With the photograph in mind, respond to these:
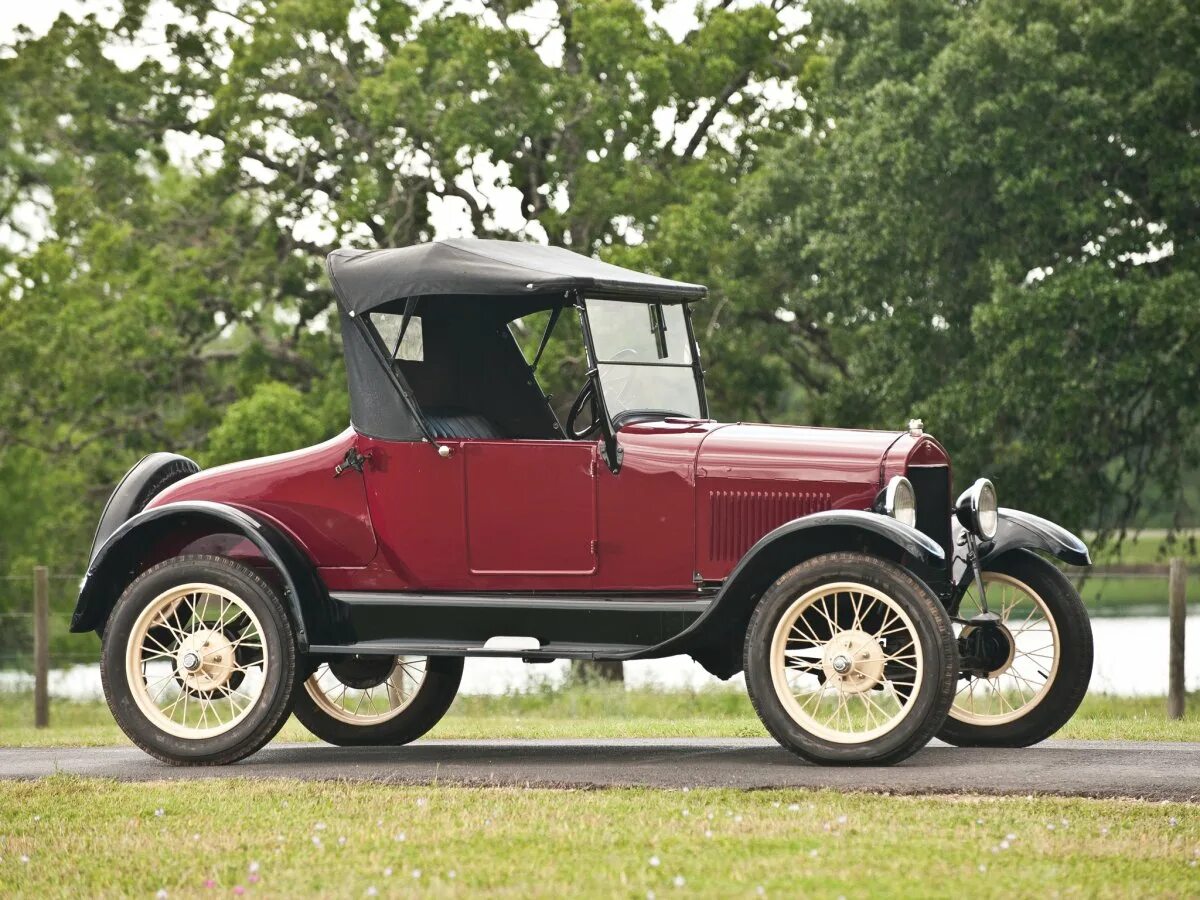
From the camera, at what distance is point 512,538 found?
951 centimetres

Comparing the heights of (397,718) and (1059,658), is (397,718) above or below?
below

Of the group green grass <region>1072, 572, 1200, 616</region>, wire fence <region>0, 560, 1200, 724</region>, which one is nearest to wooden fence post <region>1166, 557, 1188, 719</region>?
→ wire fence <region>0, 560, 1200, 724</region>

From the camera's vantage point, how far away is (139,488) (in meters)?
10.5

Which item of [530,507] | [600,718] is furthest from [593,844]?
[600,718]

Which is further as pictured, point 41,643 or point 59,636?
point 59,636

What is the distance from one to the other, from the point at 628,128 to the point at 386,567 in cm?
1699

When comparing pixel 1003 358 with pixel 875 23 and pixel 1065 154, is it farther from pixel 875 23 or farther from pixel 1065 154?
pixel 875 23

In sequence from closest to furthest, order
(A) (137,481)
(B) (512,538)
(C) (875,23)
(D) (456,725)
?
(B) (512,538) < (A) (137,481) < (D) (456,725) < (C) (875,23)

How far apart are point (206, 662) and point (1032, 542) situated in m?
4.35

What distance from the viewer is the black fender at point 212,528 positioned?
375 inches

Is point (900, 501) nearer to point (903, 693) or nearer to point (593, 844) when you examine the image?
point (903, 693)

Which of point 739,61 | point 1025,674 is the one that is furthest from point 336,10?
point 1025,674

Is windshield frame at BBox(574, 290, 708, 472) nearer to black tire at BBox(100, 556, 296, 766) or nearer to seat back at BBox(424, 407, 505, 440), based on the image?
seat back at BBox(424, 407, 505, 440)

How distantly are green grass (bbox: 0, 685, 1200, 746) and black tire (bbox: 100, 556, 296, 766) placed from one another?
256 centimetres
